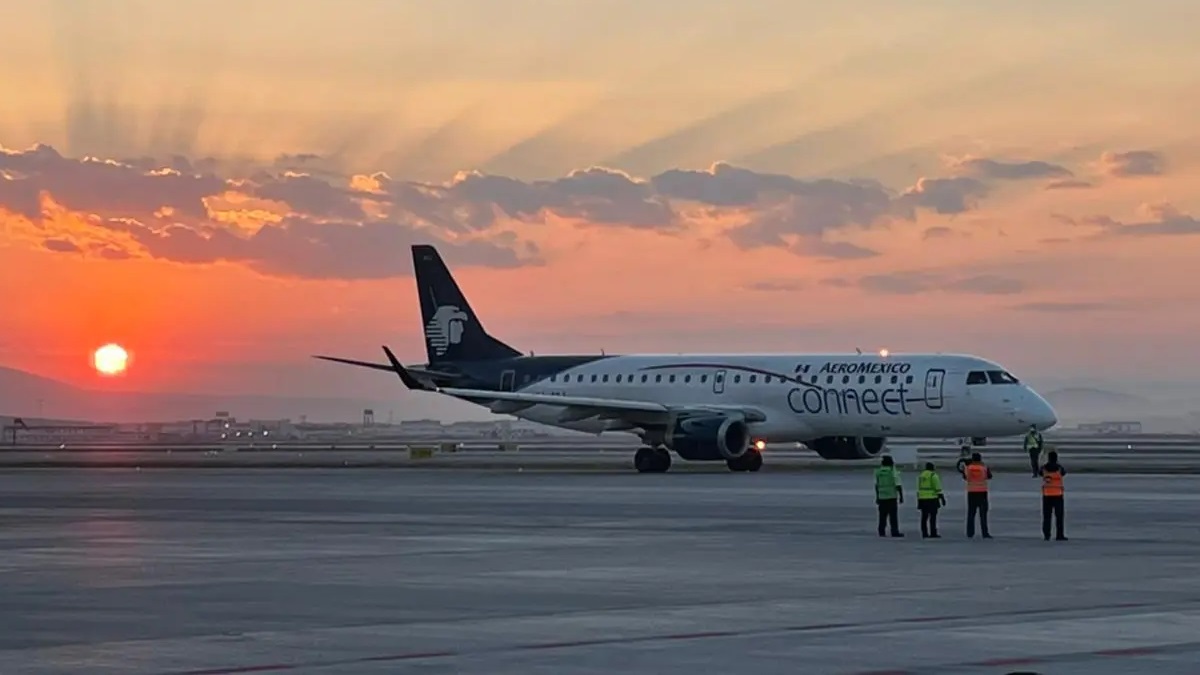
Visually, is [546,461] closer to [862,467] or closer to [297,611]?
[862,467]

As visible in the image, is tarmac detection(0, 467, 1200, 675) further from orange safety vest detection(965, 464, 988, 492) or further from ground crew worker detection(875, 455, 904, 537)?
orange safety vest detection(965, 464, 988, 492)

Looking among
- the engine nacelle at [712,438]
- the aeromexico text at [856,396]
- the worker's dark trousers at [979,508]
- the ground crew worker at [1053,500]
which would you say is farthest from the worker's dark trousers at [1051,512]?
the engine nacelle at [712,438]

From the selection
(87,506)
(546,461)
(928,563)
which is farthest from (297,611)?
(546,461)

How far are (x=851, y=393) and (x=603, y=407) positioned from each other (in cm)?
805

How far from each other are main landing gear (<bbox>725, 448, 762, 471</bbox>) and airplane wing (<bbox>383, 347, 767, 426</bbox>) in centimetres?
117

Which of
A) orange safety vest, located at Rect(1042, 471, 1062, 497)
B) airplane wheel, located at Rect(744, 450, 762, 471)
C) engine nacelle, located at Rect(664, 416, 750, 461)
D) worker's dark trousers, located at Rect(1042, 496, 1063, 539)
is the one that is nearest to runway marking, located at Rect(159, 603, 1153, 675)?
worker's dark trousers, located at Rect(1042, 496, 1063, 539)

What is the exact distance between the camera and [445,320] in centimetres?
7581

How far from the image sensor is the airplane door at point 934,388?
62312mm

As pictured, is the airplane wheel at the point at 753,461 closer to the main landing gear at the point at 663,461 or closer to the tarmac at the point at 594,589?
the main landing gear at the point at 663,461

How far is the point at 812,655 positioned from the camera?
680 inches

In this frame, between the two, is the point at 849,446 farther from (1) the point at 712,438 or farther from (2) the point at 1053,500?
(2) the point at 1053,500

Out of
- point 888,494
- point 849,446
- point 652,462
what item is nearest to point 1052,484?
point 888,494

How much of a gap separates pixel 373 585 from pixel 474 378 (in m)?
49.2

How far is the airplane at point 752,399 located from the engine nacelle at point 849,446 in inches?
1.3
